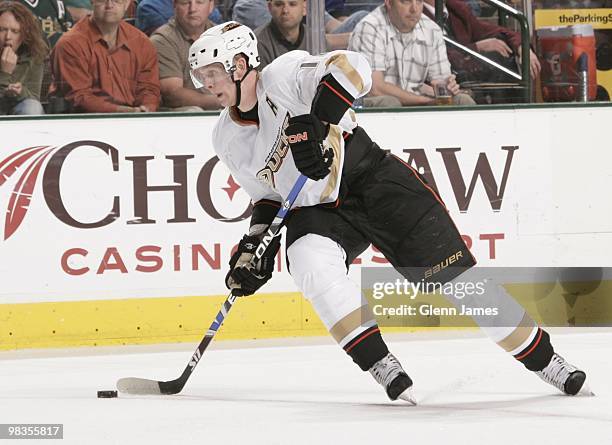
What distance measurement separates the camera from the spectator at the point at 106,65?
491 centimetres

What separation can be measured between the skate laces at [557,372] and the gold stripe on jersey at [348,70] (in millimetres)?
943

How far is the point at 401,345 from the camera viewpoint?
4754 millimetres

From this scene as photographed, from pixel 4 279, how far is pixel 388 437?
227 centimetres

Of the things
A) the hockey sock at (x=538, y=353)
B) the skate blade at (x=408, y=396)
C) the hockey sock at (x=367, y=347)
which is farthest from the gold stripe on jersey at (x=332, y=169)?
the hockey sock at (x=538, y=353)

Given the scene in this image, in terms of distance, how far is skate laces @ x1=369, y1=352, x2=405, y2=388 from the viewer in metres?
3.30

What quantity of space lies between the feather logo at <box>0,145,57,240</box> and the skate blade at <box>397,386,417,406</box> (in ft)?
6.47

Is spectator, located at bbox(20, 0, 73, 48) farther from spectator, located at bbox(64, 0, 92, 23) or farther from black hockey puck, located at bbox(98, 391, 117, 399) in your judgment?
black hockey puck, located at bbox(98, 391, 117, 399)

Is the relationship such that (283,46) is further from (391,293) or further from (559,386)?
(559,386)


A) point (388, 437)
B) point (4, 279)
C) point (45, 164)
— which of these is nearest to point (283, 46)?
point (45, 164)

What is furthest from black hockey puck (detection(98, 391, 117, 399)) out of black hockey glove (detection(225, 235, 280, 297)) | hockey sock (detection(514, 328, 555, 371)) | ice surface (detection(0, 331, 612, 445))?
hockey sock (detection(514, 328, 555, 371))

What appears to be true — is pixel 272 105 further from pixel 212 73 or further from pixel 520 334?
pixel 520 334

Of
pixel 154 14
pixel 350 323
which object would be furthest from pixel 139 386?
pixel 154 14

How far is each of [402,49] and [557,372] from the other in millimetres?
2112

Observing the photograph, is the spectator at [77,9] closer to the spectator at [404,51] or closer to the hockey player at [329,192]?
the spectator at [404,51]
